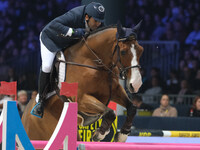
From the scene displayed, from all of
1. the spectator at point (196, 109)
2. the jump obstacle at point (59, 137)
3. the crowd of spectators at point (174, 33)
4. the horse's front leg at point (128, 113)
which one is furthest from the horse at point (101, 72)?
the crowd of spectators at point (174, 33)

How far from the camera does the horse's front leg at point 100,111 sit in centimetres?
489

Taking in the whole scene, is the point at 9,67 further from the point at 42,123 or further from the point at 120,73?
the point at 120,73

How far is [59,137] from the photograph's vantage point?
379 cm

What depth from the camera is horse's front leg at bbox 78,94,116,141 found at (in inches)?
193

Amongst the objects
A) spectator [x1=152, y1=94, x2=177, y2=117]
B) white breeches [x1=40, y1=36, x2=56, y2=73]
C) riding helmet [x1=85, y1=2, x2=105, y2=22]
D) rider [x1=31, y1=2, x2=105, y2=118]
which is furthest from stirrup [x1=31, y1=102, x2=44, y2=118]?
spectator [x1=152, y1=94, x2=177, y2=117]

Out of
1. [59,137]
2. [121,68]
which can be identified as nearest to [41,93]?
→ [121,68]

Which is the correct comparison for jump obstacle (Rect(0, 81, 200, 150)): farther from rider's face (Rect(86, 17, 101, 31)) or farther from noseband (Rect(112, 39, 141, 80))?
Answer: rider's face (Rect(86, 17, 101, 31))

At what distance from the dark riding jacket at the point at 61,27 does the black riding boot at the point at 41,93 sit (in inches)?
13.5

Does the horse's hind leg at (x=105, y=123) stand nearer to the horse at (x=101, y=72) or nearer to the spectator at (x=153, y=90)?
the horse at (x=101, y=72)

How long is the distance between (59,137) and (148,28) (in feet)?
31.7

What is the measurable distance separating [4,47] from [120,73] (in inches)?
406

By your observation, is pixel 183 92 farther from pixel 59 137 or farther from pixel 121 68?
pixel 59 137

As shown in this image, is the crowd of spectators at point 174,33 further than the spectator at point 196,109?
Yes

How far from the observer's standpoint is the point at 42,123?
5.68 metres
